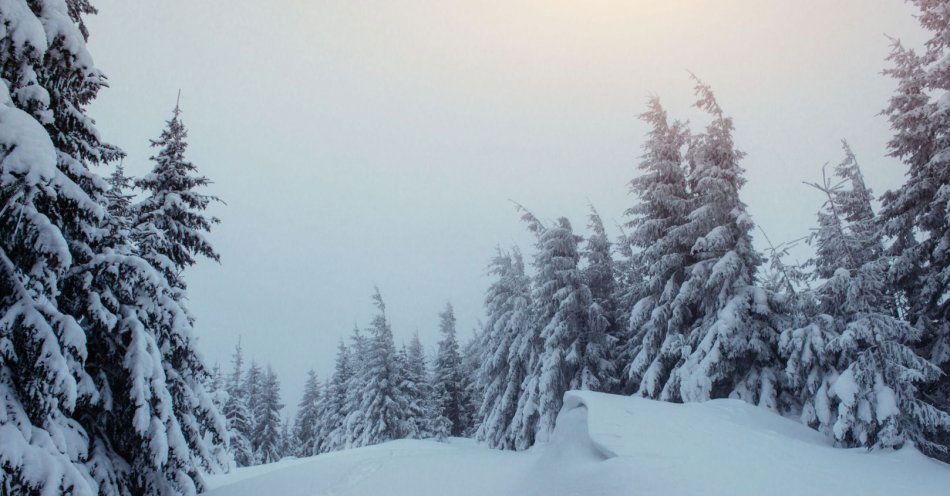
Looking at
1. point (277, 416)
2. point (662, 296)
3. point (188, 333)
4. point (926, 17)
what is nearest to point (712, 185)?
point (662, 296)

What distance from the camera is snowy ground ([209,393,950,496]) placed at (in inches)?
280

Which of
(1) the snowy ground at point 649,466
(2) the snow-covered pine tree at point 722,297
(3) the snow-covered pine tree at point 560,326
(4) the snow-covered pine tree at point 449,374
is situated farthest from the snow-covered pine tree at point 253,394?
(2) the snow-covered pine tree at point 722,297

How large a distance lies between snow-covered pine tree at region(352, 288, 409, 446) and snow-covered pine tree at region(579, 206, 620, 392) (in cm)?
1705

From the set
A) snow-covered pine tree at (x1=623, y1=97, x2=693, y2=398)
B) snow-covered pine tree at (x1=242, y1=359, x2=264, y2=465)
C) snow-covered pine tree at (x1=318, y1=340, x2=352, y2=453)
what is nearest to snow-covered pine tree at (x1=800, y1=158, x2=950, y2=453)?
snow-covered pine tree at (x1=623, y1=97, x2=693, y2=398)

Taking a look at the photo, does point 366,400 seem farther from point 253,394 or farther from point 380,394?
point 253,394

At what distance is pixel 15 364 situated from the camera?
6.71m

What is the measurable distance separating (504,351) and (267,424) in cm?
2822

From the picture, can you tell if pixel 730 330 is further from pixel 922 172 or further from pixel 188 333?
pixel 188 333

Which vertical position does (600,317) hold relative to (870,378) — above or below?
above

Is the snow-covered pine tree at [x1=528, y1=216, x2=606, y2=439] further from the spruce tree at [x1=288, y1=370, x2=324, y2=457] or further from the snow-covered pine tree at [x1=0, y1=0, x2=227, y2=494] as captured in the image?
the spruce tree at [x1=288, y1=370, x2=324, y2=457]

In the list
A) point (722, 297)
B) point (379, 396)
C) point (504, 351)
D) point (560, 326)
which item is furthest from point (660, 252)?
point (379, 396)

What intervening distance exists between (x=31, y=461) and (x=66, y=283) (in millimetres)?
3485

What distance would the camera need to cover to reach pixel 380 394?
115 ft

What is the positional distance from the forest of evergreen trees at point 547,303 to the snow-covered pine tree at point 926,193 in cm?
6
